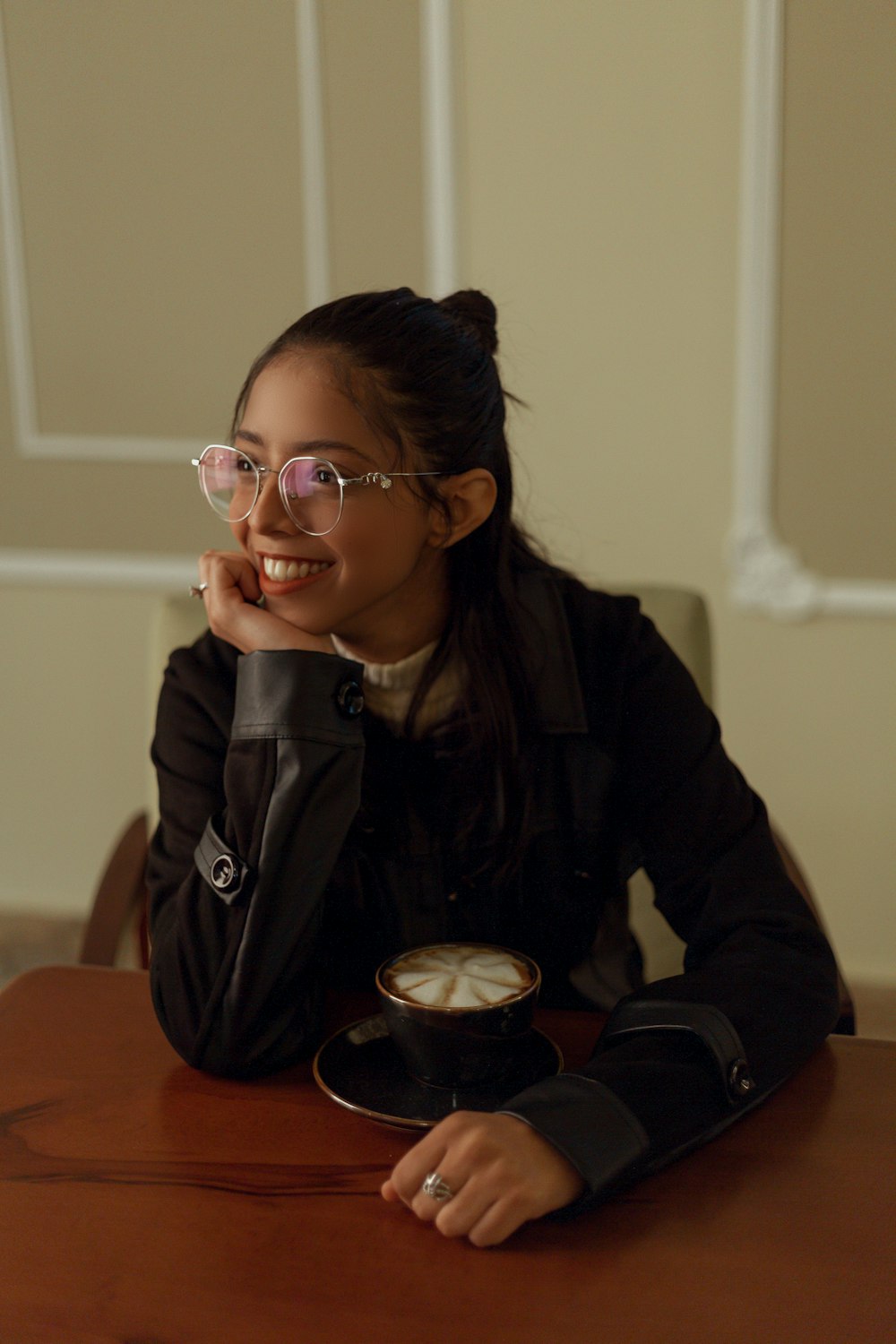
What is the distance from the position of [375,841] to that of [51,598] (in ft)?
6.00

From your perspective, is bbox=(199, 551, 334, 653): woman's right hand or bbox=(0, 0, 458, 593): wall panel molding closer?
bbox=(199, 551, 334, 653): woman's right hand

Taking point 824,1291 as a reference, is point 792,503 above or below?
above

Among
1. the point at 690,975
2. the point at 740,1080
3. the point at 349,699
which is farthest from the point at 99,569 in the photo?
the point at 740,1080

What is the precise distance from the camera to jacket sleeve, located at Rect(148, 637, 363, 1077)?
3.63ft

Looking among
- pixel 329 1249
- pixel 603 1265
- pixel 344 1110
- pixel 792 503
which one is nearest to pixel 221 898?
pixel 344 1110

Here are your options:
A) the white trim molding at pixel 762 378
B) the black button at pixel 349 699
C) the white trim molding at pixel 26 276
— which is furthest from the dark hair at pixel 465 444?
the white trim molding at pixel 26 276

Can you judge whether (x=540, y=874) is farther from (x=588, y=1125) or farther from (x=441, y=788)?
(x=588, y=1125)

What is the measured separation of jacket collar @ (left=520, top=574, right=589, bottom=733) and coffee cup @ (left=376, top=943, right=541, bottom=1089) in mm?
399

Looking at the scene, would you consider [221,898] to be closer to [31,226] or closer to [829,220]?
[829,220]

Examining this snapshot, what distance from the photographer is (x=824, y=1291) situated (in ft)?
2.66

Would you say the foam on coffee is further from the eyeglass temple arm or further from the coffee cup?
the eyeglass temple arm

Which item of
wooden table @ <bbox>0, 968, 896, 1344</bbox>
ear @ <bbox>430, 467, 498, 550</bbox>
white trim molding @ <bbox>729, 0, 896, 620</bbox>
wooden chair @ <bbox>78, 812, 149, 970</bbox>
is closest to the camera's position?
wooden table @ <bbox>0, 968, 896, 1344</bbox>

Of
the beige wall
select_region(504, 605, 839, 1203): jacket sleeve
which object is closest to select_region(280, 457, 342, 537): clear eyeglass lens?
select_region(504, 605, 839, 1203): jacket sleeve

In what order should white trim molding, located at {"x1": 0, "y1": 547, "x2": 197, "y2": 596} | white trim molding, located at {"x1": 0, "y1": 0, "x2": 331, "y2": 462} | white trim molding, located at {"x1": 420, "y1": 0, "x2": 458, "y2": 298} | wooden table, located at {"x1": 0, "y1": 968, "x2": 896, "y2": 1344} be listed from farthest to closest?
white trim molding, located at {"x1": 0, "y1": 547, "x2": 197, "y2": 596}, white trim molding, located at {"x1": 0, "y1": 0, "x2": 331, "y2": 462}, white trim molding, located at {"x1": 420, "y1": 0, "x2": 458, "y2": 298}, wooden table, located at {"x1": 0, "y1": 968, "x2": 896, "y2": 1344}
